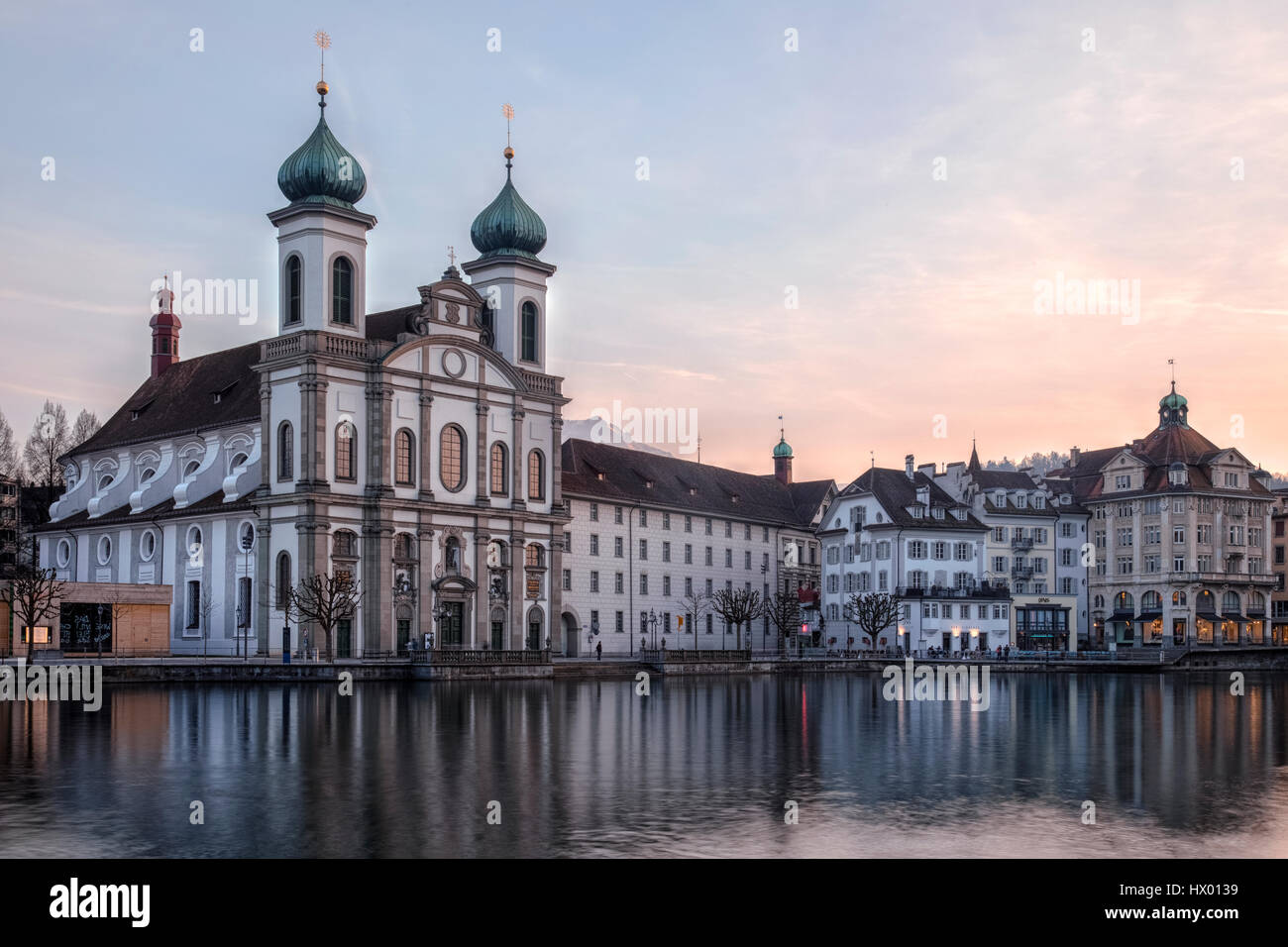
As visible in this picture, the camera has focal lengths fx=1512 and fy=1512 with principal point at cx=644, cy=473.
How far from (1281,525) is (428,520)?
83.5 m

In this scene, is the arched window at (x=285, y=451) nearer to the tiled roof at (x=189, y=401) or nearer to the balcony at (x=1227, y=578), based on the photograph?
the tiled roof at (x=189, y=401)

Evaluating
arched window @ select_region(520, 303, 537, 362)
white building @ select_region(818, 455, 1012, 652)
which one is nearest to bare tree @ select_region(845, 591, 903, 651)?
white building @ select_region(818, 455, 1012, 652)

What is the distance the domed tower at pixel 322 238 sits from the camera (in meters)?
76.4

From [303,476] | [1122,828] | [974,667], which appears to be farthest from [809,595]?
[1122,828]

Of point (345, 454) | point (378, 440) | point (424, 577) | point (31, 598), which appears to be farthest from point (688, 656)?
point (31, 598)

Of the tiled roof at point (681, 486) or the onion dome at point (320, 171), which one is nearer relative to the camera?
the onion dome at point (320, 171)

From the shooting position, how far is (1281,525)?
130 m

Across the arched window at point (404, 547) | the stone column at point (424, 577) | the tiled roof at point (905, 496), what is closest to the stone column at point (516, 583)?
the stone column at point (424, 577)

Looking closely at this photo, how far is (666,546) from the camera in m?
101

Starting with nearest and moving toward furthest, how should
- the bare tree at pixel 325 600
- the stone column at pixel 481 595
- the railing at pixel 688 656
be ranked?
the bare tree at pixel 325 600
the railing at pixel 688 656
the stone column at pixel 481 595

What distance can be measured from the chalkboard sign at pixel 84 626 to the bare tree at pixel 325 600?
1051 centimetres

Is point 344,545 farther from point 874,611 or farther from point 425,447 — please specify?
point 874,611
